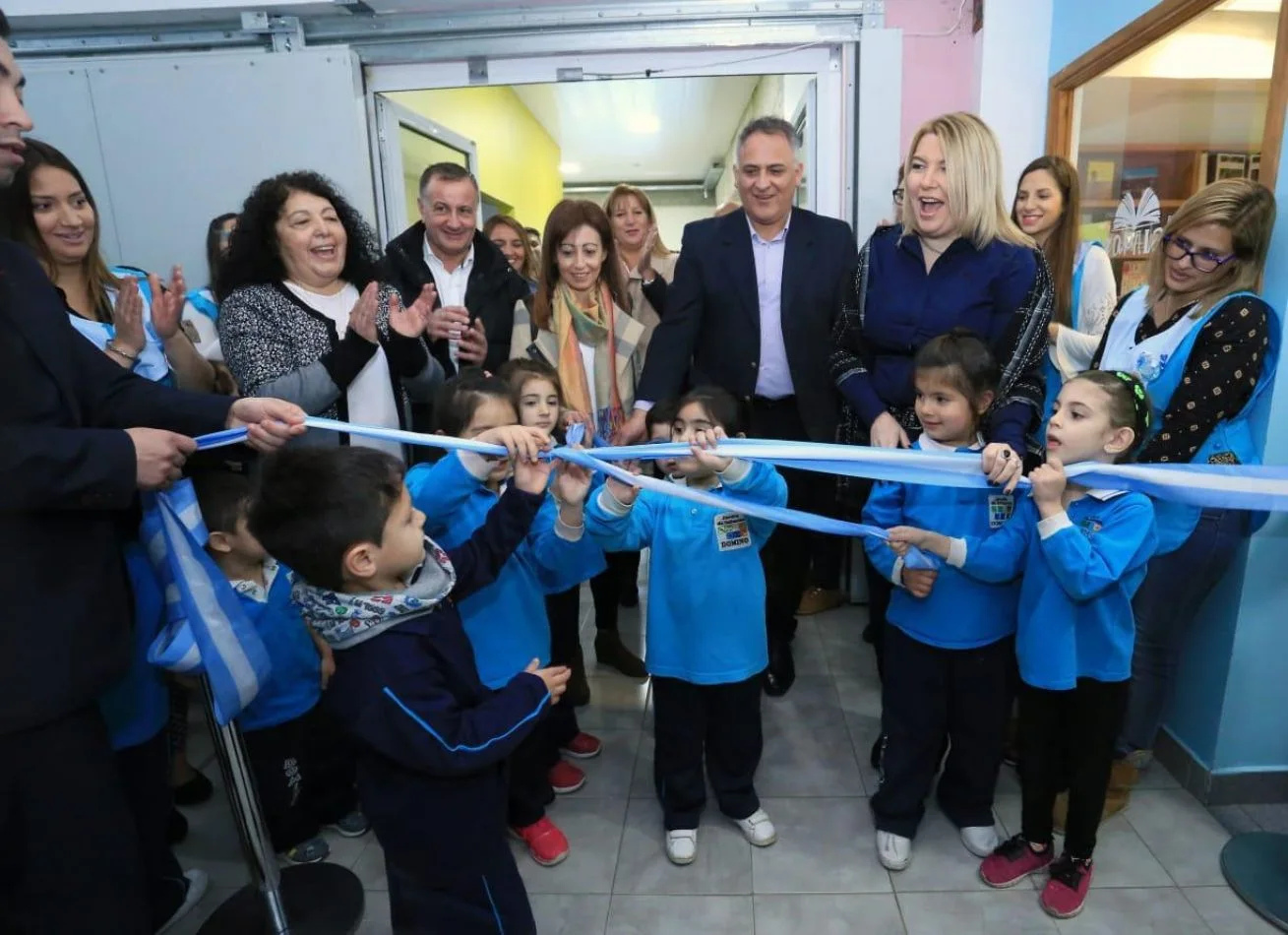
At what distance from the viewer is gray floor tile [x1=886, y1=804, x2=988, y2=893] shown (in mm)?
1956

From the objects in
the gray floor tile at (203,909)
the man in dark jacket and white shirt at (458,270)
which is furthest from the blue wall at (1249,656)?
the gray floor tile at (203,909)

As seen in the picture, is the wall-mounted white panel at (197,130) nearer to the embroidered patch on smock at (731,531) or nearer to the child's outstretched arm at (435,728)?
the embroidered patch on smock at (731,531)

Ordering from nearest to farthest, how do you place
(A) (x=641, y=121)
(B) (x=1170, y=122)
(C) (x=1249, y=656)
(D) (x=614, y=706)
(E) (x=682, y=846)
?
(E) (x=682, y=846) → (C) (x=1249, y=656) → (D) (x=614, y=706) → (B) (x=1170, y=122) → (A) (x=641, y=121)

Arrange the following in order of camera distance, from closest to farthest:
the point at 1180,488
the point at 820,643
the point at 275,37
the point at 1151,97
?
the point at 1180,488 < the point at 1151,97 < the point at 820,643 < the point at 275,37

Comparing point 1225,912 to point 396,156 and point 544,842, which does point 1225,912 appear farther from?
point 396,156

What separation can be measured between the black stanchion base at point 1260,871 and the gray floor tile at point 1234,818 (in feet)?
0.15

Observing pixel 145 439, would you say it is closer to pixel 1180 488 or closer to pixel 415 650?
pixel 415 650

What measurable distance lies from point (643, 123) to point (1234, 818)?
9.00m

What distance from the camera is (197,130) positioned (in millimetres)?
3662

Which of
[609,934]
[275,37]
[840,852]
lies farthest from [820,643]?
[275,37]

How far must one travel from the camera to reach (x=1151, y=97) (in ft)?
10.2

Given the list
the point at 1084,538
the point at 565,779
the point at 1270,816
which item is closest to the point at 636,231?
the point at 565,779

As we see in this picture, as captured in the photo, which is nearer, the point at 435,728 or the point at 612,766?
the point at 435,728

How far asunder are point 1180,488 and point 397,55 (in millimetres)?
3775
